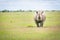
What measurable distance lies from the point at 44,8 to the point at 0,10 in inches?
22.1

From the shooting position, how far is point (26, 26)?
480 cm

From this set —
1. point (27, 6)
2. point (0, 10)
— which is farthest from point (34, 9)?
point (0, 10)

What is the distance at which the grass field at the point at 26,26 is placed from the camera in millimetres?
4715

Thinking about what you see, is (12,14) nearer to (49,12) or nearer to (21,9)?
(21,9)

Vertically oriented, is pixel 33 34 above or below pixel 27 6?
below

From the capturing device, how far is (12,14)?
4766 millimetres

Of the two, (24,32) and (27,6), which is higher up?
(27,6)

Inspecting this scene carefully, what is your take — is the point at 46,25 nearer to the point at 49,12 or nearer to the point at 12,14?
the point at 49,12

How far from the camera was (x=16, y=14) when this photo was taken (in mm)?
4766

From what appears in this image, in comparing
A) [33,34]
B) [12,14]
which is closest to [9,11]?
[12,14]

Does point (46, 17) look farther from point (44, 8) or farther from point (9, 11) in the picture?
point (9, 11)

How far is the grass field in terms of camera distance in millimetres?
4715

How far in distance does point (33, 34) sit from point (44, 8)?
359 mm

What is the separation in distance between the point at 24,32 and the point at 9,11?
329mm
